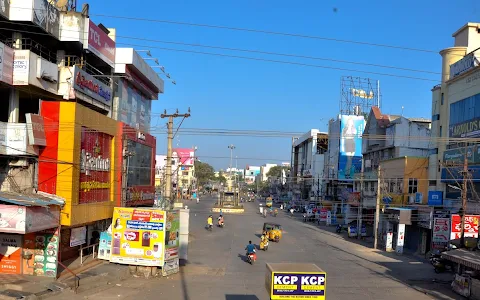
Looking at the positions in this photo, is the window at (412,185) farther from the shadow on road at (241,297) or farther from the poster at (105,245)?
the poster at (105,245)

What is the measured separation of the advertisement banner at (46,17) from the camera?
63.5 feet

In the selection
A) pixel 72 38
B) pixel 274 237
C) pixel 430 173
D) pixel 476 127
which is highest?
pixel 72 38

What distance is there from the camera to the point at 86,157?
20.4 metres

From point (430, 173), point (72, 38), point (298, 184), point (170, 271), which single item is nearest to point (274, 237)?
point (430, 173)

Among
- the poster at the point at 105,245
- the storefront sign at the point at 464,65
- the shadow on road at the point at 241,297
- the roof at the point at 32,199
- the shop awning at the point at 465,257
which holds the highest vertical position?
the storefront sign at the point at 464,65

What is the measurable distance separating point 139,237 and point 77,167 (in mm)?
4244

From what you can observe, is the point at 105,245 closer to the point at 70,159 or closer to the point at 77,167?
the point at 77,167

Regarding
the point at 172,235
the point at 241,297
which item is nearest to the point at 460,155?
the point at 172,235

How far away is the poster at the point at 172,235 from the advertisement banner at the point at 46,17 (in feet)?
32.6

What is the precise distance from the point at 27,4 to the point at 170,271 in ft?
43.1

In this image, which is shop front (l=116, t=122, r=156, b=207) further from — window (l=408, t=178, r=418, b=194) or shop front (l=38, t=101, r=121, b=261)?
window (l=408, t=178, r=418, b=194)

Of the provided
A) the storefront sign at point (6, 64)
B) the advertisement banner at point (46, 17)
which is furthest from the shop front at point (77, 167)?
the advertisement banner at point (46, 17)

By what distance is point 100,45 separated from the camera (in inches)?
997

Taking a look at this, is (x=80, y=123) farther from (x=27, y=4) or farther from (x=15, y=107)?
(x=27, y=4)
